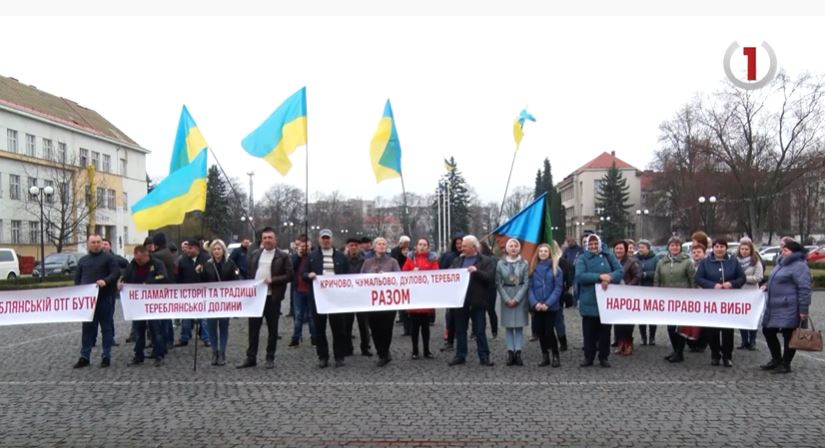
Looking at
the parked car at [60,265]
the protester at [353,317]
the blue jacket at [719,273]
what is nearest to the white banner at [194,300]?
the protester at [353,317]

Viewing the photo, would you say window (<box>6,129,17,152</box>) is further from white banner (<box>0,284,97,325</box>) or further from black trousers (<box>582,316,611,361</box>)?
black trousers (<box>582,316,611,361</box>)

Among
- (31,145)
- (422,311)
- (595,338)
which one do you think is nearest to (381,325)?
(422,311)

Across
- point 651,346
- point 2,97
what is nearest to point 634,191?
point 2,97

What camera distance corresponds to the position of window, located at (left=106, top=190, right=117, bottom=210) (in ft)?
223

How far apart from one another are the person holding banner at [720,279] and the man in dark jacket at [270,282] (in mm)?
6112

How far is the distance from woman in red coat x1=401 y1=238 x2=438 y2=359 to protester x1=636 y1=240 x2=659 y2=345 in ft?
12.0

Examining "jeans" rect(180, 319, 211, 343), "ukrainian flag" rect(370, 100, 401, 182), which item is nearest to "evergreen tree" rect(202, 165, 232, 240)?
"jeans" rect(180, 319, 211, 343)

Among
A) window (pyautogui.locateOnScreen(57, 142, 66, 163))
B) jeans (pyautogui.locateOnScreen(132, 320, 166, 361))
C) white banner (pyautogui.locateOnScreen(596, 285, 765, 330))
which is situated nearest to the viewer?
white banner (pyautogui.locateOnScreen(596, 285, 765, 330))

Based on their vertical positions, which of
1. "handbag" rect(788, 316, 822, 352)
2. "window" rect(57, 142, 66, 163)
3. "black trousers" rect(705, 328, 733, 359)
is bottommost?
"black trousers" rect(705, 328, 733, 359)

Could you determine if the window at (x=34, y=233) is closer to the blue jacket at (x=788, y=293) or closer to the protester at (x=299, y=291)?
the protester at (x=299, y=291)

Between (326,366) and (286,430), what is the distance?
358 cm

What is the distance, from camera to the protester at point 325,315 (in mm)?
10594

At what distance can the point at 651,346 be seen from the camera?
12.4 meters

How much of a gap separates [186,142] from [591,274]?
7.12 meters
